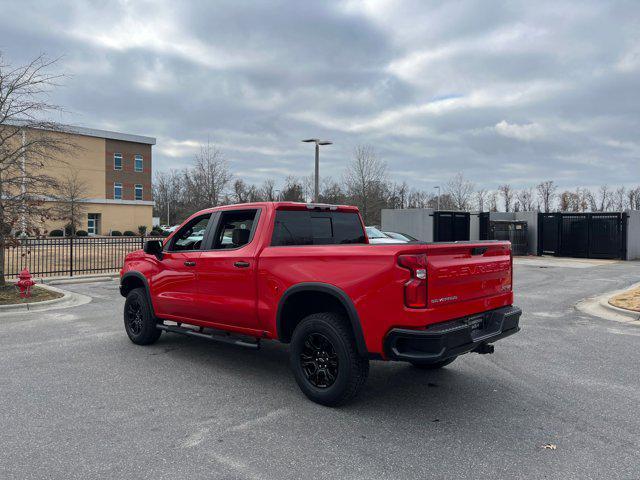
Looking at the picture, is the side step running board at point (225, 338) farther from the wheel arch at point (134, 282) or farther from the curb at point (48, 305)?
the curb at point (48, 305)

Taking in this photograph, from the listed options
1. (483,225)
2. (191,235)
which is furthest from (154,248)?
(483,225)

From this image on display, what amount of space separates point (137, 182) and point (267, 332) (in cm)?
5992

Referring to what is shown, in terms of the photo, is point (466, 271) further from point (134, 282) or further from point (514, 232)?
point (514, 232)

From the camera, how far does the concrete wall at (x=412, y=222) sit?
26.9 meters

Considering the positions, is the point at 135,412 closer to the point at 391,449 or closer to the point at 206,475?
the point at 206,475

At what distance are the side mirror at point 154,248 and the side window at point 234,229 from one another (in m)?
0.99

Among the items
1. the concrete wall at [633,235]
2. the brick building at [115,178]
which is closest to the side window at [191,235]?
the concrete wall at [633,235]

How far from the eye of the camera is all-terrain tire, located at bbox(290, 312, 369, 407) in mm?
4258

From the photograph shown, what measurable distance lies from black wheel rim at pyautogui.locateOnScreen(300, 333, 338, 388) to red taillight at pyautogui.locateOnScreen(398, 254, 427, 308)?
0.95m

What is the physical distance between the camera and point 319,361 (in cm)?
458

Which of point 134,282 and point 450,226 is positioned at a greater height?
point 450,226

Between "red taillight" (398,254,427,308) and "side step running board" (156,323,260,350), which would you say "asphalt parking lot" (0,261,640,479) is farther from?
"red taillight" (398,254,427,308)

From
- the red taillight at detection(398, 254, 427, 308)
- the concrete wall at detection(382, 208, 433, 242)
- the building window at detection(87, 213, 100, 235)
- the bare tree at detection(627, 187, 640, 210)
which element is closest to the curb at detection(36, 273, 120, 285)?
the red taillight at detection(398, 254, 427, 308)

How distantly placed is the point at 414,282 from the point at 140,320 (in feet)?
14.7
